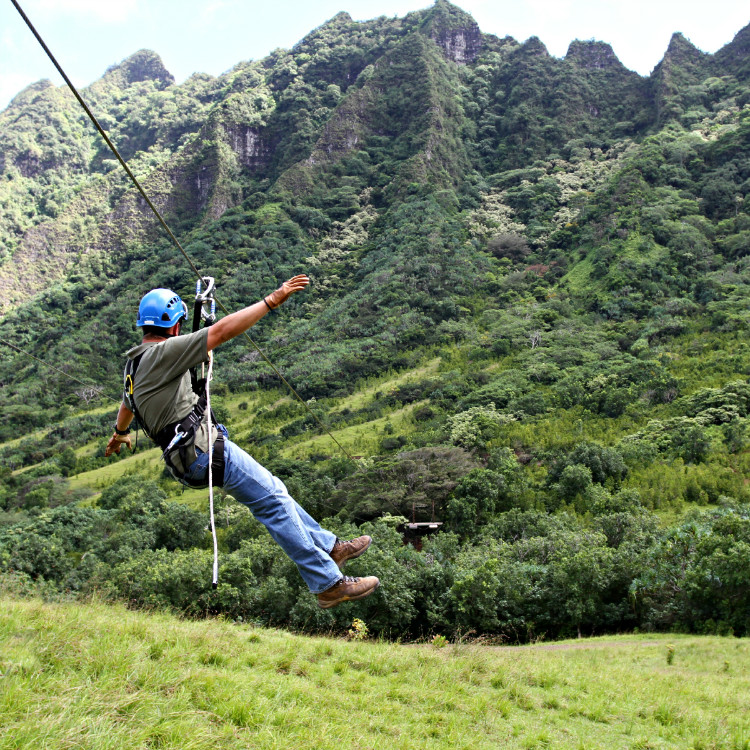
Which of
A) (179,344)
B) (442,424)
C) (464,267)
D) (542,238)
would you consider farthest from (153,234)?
(179,344)

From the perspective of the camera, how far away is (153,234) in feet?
378

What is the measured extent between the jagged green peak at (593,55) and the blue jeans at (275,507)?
527 ft

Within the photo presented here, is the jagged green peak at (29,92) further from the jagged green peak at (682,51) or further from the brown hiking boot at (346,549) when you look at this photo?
the brown hiking boot at (346,549)

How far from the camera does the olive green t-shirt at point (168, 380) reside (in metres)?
3.63

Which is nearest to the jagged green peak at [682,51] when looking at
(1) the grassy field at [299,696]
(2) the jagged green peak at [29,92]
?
(1) the grassy field at [299,696]

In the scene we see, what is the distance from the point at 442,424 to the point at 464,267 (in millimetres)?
40700

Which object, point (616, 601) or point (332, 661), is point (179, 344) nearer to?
point (332, 661)

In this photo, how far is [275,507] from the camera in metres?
4.15

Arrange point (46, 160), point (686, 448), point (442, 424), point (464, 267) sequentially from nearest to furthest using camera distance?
point (686, 448) < point (442, 424) < point (464, 267) < point (46, 160)

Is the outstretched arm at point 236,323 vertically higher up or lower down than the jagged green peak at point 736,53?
higher up

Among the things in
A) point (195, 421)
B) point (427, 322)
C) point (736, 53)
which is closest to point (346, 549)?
point (195, 421)

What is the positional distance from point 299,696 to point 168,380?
9.68ft

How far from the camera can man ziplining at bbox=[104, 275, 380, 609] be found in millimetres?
3691

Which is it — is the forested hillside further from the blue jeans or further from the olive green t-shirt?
the olive green t-shirt
